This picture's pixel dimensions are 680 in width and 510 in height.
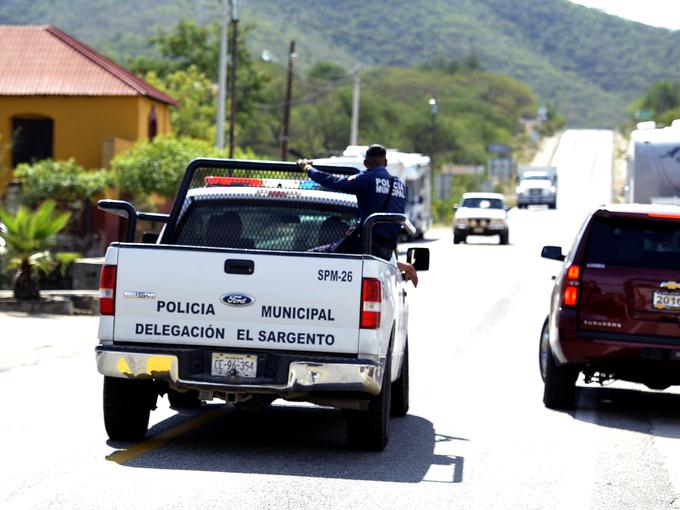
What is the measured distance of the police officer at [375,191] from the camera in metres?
11.2

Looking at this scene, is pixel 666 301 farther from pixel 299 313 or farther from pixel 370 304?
pixel 299 313

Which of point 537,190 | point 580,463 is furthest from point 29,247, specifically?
point 537,190

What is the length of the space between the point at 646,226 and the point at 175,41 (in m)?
90.4

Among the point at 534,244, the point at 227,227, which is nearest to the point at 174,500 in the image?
the point at 227,227

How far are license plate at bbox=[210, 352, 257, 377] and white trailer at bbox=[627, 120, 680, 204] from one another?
19260 mm

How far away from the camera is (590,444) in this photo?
35.8 ft

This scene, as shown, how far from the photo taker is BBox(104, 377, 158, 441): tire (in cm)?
998

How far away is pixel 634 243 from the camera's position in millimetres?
12555

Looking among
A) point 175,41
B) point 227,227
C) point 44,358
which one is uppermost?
point 175,41

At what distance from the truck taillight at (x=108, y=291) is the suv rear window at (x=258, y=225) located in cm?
128

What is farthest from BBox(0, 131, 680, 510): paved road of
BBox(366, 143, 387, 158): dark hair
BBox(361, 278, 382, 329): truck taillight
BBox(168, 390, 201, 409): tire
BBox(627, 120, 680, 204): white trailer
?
BBox(627, 120, 680, 204): white trailer

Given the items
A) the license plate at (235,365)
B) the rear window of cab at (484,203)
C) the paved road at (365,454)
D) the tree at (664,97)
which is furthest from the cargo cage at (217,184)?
the tree at (664,97)

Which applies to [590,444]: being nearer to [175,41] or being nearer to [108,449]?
[108,449]

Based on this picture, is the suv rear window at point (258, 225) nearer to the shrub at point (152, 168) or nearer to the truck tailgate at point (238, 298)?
the truck tailgate at point (238, 298)
